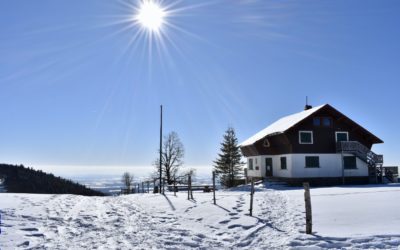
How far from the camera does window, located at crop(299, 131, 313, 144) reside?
117ft

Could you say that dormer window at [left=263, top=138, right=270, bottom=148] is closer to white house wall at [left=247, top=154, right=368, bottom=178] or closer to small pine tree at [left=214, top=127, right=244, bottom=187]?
white house wall at [left=247, top=154, right=368, bottom=178]

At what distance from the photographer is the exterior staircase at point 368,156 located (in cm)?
3575

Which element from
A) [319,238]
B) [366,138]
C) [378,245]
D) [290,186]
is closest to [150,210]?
[319,238]

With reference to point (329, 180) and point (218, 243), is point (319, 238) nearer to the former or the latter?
point (218, 243)

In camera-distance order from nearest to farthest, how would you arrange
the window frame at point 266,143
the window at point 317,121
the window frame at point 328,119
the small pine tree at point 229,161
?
1. the window at point 317,121
2. the window frame at point 328,119
3. the window frame at point 266,143
4. the small pine tree at point 229,161

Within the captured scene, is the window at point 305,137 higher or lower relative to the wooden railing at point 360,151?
higher

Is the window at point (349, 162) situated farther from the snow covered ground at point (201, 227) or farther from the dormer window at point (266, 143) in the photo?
the snow covered ground at point (201, 227)

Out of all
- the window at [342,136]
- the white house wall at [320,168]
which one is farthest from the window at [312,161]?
the window at [342,136]

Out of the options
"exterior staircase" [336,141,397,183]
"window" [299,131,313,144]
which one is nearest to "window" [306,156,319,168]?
"window" [299,131,313,144]

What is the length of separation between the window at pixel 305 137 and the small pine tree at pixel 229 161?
20.2m

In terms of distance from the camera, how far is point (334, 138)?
120 ft

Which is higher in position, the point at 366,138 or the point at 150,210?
the point at 366,138

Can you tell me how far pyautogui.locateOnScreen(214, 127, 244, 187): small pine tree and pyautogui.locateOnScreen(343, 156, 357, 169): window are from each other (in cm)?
2095

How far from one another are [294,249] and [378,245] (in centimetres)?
204
